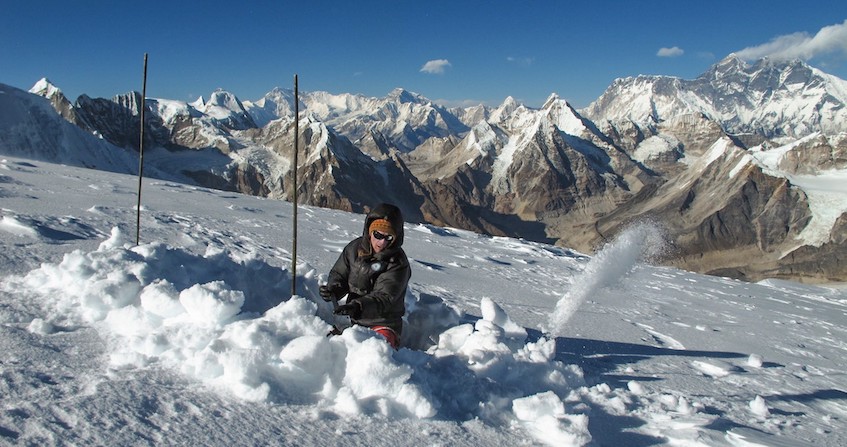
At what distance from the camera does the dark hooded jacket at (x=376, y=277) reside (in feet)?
14.3

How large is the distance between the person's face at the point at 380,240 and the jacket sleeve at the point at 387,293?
163 millimetres

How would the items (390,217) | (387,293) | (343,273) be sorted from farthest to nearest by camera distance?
(343,273) < (390,217) < (387,293)

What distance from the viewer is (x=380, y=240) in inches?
179

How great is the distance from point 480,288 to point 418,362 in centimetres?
554

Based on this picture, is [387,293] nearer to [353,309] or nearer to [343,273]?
[353,309]

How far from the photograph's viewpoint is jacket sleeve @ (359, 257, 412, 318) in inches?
169

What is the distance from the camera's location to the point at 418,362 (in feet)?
11.6

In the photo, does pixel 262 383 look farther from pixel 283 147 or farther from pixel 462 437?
pixel 283 147

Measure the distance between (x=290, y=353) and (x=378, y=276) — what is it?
1.42 meters

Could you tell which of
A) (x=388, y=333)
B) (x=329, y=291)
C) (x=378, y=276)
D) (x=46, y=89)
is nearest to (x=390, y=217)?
(x=378, y=276)

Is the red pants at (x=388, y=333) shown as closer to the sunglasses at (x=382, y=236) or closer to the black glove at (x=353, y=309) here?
the black glove at (x=353, y=309)

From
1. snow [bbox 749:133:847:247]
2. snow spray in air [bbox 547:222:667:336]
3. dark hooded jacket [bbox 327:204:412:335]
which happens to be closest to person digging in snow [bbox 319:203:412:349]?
dark hooded jacket [bbox 327:204:412:335]

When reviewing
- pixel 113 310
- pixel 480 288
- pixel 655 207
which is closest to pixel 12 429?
pixel 113 310

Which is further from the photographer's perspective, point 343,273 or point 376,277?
point 343,273
